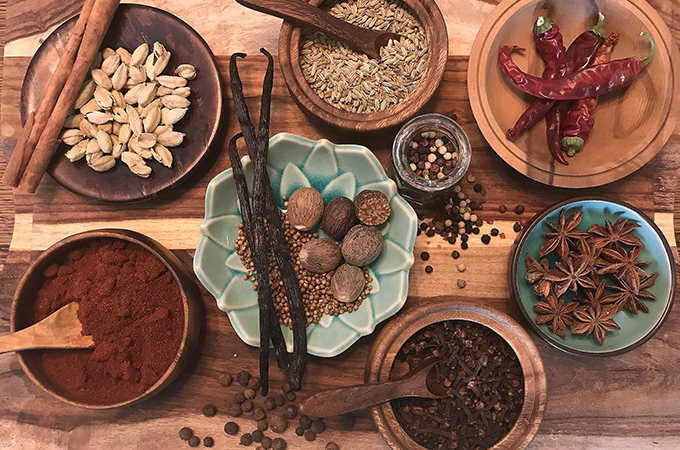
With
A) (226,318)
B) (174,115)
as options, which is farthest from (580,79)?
(226,318)

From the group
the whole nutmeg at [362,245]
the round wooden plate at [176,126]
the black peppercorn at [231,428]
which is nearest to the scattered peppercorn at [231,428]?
the black peppercorn at [231,428]

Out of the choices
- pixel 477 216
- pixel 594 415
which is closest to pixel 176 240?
pixel 477 216

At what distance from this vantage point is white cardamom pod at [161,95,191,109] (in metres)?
1.31

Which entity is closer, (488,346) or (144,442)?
(488,346)

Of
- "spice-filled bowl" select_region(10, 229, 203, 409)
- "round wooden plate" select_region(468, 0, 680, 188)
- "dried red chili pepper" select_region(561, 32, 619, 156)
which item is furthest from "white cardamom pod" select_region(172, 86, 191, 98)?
"dried red chili pepper" select_region(561, 32, 619, 156)

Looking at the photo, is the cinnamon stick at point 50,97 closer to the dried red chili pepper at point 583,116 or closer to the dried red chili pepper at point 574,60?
the dried red chili pepper at point 574,60

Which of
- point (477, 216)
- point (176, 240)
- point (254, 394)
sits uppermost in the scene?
point (477, 216)

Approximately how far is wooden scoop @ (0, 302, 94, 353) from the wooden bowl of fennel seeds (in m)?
0.97

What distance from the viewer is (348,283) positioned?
1258 millimetres

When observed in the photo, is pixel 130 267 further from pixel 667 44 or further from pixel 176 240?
pixel 667 44

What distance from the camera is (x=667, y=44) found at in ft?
4.37

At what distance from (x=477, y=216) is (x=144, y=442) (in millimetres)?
1393

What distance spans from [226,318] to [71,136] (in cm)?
78

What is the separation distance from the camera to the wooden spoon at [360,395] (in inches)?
45.7
